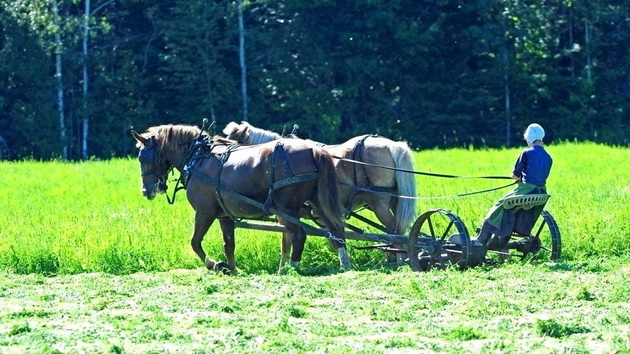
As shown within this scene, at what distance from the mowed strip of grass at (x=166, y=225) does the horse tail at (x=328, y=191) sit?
753 millimetres

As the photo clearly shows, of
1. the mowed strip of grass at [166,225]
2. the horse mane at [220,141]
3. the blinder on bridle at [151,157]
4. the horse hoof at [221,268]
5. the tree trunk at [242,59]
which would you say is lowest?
the horse hoof at [221,268]

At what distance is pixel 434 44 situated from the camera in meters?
43.2

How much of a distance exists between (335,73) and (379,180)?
28.4m

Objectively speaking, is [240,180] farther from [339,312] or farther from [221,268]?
[339,312]

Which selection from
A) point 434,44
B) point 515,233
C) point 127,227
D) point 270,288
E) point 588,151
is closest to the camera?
point 270,288

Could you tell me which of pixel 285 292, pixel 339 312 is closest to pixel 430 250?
pixel 285 292

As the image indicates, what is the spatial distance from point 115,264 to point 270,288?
3672 millimetres

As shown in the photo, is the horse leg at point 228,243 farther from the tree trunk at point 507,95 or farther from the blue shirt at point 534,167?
the tree trunk at point 507,95

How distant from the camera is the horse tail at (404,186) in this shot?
15422mm

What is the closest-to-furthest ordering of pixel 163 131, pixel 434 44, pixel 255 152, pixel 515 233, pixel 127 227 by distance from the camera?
pixel 515 233, pixel 255 152, pixel 163 131, pixel 127 227, pixel 434 44

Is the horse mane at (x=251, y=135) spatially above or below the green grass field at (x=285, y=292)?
above

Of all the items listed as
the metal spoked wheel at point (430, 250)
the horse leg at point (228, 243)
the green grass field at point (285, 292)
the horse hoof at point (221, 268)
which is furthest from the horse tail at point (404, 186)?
the horse hoof at point (221, 268)

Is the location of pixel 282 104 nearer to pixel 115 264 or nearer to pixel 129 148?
pixel 129 148

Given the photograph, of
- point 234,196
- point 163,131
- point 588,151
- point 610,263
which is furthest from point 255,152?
point 588,151
